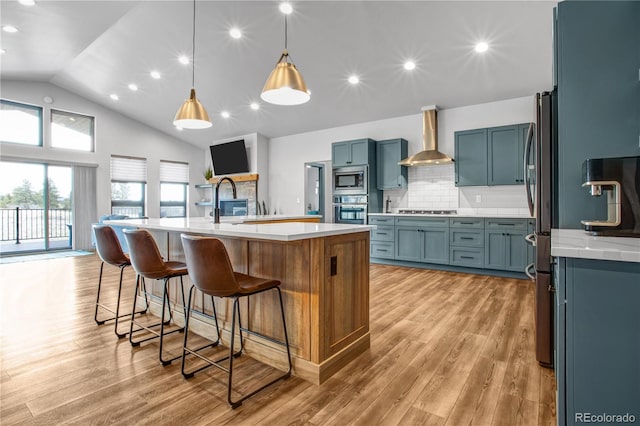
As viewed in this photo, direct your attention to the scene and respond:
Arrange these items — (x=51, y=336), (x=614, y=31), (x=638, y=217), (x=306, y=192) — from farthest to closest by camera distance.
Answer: (x=306, y=192)
(x=51, y=336)
(x=614, y=31)
(x=638, y=217)

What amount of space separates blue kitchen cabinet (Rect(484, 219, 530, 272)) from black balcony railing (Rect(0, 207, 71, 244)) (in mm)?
8456

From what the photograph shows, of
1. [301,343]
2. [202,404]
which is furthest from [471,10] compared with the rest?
[202,404]

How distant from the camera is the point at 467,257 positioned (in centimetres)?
480

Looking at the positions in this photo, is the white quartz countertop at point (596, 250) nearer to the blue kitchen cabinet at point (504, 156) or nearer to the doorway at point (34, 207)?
the blue kitchen cabinet at point (504, 156)

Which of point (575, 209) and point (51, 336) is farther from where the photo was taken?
point (51, 336)

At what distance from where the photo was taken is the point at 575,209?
5.74ft

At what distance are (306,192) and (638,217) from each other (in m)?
6.25

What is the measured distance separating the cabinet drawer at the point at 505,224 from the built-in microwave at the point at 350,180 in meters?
2.03

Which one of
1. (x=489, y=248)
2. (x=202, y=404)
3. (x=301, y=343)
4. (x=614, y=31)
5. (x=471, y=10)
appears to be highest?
(x=471, y=10)

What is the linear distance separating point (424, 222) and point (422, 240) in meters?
0.29

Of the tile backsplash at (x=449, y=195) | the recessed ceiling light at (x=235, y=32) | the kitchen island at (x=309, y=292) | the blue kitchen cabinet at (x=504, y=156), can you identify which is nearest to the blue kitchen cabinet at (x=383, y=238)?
the tile backsplash at (x=449, y=195)

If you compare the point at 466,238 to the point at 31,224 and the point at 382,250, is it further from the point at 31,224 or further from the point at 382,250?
the point at 31,224

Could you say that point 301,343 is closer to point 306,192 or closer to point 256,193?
point 306,192

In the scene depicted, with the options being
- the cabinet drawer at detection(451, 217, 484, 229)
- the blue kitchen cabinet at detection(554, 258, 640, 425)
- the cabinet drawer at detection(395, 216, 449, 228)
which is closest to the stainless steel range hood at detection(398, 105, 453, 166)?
the cabinet drawer at detection(395, 216, 449, 228)
